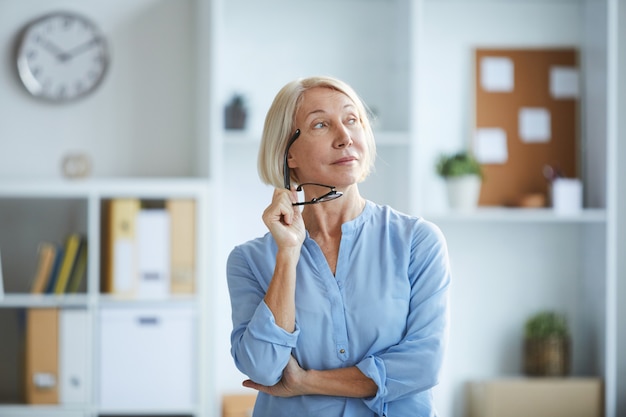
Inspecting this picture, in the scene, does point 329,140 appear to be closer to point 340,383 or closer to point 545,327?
point 340,383

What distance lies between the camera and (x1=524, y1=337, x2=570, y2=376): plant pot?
3.73 meters

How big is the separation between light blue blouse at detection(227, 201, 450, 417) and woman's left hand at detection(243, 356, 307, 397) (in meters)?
0.02

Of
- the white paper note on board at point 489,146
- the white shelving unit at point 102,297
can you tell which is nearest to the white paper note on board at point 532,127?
the white paper note on board at point 489,146

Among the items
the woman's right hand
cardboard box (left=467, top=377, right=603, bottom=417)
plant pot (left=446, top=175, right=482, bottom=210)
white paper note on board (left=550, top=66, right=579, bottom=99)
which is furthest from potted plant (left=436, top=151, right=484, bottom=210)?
the woman's right hand

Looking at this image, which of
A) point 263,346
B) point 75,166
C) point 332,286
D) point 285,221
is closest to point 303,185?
point 285,221

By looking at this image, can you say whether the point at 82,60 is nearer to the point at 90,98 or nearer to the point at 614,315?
the point at 90,98

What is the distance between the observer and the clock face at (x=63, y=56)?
3.83m

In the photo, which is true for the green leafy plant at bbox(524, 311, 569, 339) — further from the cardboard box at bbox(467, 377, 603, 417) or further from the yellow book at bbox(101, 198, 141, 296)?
the yellow book at bbox(101, 198, 141, 296)

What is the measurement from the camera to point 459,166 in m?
3.67

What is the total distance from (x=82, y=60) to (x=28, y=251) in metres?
0.92

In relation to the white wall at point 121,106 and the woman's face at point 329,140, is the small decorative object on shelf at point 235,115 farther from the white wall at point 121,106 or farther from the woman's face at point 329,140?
the woman's face at point 329,140

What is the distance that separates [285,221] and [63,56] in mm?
2632

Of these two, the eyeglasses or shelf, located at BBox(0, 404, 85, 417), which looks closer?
the eyeglasses

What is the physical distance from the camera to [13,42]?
152 inches
